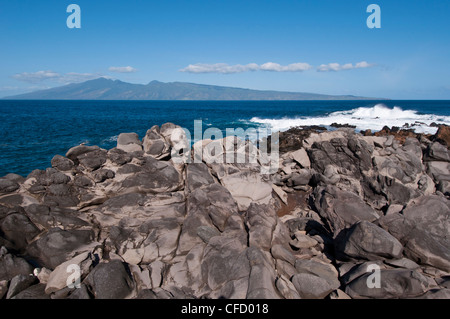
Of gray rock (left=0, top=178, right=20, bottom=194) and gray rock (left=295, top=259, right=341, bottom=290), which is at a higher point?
gray rock (left=0, top=178, right=20, bottom=194)

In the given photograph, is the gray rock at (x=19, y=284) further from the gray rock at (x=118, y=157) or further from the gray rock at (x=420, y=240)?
the gray rock at (x=420, y=240)

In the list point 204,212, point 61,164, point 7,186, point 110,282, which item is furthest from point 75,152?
point 110,282

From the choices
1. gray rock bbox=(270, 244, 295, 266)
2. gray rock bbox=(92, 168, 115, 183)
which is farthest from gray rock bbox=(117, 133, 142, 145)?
gray rock bbox=(270, 244, 295, 266)

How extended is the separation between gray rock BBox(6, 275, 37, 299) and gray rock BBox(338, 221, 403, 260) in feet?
30.7

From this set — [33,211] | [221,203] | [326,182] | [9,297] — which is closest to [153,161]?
[221,203]

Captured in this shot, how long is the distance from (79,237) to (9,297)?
269 centimetres

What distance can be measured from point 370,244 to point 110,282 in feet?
24.5

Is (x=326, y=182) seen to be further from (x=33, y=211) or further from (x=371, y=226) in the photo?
(x=33, y=211)

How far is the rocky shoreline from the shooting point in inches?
308

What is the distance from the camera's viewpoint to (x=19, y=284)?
25.6ft

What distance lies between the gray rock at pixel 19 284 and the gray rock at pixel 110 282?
176 cm

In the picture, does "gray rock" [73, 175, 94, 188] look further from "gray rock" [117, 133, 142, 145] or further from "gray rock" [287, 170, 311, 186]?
Answer: "gray rock" [287, 170, 311, 186]

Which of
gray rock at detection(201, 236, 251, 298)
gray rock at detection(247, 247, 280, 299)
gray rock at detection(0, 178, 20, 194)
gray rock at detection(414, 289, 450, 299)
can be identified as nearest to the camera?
gray rock at detection(414, 289, 450, 299)

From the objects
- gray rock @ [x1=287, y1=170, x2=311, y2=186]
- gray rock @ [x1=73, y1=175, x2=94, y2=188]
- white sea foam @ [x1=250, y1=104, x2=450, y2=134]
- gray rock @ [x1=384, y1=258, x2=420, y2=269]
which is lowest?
gray rock @ [x1=384, y1=258, x2=420, y2=269]
